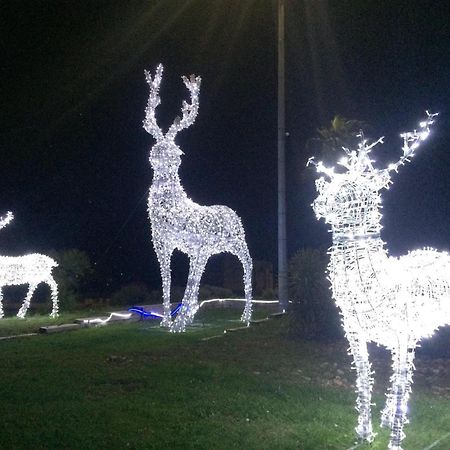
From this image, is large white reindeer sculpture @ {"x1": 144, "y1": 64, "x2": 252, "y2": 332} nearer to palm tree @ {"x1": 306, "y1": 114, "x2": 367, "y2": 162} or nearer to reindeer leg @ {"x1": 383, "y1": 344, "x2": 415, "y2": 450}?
palm tree @ {"x1": 306, "y1": 114, "x2": 367, "y2": 162}

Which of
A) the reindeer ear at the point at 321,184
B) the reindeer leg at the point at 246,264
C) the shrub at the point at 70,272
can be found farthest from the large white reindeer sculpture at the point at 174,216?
the reindeer ear at the point at 321,184

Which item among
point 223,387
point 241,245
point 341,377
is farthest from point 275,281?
point 223,387

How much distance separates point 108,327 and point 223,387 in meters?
6.03

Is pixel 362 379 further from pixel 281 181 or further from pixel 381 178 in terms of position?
pixel 281 181

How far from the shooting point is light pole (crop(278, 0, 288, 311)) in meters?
15.0

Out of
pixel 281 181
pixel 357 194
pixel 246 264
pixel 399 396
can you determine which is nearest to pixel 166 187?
pixel 246 264

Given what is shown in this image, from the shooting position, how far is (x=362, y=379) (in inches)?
274

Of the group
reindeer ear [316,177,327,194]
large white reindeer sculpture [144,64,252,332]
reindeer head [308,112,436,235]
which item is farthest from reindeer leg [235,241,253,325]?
reindeer head [308,112,436,235]

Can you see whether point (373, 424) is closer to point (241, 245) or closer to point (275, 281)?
point (241, 245)

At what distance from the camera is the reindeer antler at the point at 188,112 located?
43.0 feet

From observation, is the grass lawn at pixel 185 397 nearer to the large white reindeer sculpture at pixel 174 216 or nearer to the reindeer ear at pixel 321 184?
the large white reindeer sculpture at pixel 174 216

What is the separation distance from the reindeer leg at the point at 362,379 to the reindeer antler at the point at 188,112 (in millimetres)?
7125

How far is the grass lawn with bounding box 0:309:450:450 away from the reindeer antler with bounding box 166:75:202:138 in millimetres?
3904

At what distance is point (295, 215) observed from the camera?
24.4m
